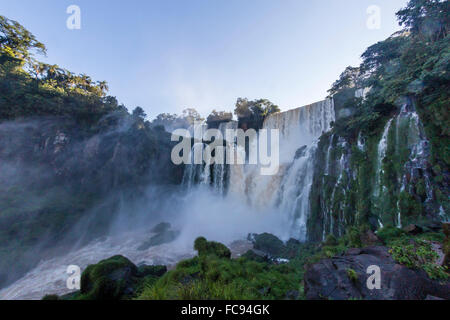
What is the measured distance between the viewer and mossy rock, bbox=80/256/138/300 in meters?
5.63

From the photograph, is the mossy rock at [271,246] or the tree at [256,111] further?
the tree at [256,111]

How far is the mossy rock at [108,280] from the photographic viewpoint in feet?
18.5

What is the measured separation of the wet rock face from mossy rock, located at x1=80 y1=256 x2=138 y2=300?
607 centimetres

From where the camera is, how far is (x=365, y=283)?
3.89 m

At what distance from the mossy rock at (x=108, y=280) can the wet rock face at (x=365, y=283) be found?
6.07 m

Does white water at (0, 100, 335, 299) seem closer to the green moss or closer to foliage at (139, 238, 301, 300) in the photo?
foliage at (139, 238, 301, 300)

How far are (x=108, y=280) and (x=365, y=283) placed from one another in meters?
7.67

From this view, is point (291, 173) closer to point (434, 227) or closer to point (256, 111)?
point (434, 227)

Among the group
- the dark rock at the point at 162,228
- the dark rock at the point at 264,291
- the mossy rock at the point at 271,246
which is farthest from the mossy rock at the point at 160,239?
the dark rock at the point at 264,291

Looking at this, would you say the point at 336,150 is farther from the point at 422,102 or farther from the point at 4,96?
the point at 4,96

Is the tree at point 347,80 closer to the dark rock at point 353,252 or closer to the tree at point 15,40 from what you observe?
the dark rock at point 353,252

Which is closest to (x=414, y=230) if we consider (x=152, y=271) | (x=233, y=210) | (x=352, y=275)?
(x=352, y=275)
